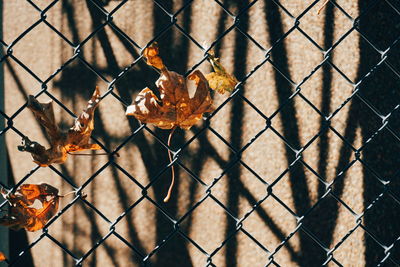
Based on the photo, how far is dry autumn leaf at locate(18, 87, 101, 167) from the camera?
1.39 metres

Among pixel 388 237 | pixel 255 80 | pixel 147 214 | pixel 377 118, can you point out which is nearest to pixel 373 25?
pixel 377 118

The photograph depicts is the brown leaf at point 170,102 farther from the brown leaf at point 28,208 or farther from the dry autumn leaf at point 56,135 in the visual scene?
the brown leaf at point 28,208

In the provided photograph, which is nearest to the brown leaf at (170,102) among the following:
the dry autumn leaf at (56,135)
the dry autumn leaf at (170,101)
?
the dry autumn leaf at (170,101)

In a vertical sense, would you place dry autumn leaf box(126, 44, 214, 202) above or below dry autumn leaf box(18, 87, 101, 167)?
below

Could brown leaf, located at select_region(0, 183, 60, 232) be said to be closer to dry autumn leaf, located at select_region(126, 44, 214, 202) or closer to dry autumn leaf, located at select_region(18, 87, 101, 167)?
dry autumn leaf, located at select_region(18, 87, 101, 167)

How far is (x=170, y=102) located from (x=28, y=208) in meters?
0.47

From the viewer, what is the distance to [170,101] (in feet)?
4.99

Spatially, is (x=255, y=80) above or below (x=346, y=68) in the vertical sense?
above

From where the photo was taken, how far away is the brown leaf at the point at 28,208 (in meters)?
1.46

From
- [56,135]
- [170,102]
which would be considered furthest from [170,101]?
[56,135]

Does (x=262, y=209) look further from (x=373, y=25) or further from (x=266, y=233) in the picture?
(x=373, y=25)

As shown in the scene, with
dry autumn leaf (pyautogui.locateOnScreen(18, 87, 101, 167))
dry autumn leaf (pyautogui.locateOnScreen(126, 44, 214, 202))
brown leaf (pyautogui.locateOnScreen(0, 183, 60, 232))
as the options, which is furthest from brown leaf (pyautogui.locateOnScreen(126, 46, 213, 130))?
brown leaf (pyautogui.locateOnScreen(0, 183, 60, 232))

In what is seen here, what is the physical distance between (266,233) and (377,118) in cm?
62

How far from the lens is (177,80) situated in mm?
1500
